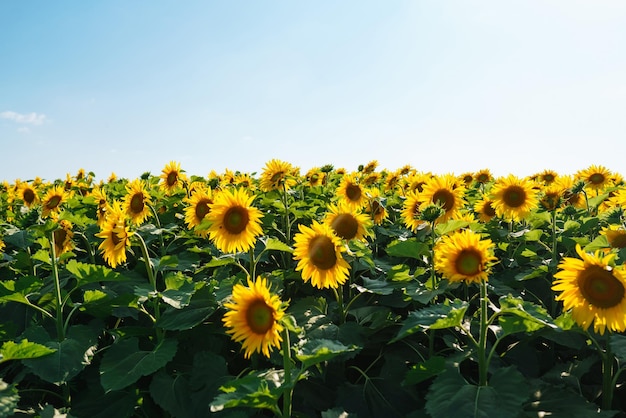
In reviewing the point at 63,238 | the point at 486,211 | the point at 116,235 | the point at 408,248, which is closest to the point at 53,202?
the point at 63,238

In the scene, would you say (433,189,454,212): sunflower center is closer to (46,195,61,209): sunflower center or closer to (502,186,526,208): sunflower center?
(502,186,526,208): sunflower center

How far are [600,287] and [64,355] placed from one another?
305 centimetres

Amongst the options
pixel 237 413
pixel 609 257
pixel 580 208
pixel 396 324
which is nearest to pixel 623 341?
pixel 609 257

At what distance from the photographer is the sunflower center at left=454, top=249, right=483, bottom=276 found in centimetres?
288

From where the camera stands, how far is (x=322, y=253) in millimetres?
3311

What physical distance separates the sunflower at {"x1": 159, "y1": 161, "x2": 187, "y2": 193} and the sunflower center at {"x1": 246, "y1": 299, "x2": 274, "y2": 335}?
4.51 metres

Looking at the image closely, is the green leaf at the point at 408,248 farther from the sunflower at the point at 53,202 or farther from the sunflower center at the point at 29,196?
the sunflower center at the point at 29,196

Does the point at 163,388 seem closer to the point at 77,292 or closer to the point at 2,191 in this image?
the point at 77,292

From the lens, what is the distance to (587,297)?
262cm

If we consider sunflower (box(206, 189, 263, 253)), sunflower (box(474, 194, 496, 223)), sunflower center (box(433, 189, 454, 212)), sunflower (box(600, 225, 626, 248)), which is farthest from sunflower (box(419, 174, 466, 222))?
sunflower (box(206, 189, 263, 253))

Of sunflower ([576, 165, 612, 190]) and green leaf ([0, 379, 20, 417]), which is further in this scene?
sunflower ([576, 165, 612, 190])

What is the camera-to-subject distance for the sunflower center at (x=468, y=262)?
288 cm

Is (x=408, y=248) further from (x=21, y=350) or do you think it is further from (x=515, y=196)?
(x=21, y=350)

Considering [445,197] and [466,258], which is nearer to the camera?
[466,258]
